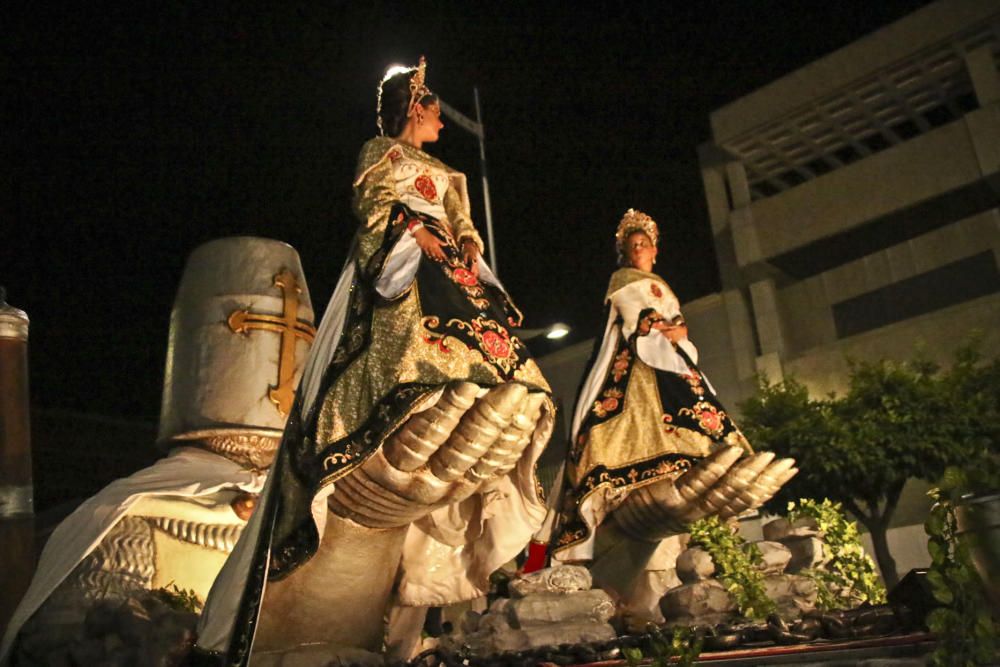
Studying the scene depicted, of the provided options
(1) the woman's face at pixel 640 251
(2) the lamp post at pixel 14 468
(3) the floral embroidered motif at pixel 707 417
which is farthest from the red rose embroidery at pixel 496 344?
(1) the woman's face at pixel 640 251

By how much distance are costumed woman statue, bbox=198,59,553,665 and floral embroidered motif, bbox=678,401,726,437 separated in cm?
246

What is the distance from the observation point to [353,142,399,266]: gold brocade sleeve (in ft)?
13.9

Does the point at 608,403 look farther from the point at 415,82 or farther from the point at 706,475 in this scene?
the point at 415,82

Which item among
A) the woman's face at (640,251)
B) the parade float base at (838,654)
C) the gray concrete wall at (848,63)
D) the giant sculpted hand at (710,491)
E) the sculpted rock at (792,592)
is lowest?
the parade float base at (838,654)

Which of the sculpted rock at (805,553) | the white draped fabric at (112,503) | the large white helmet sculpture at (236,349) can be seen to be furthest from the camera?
the sculpted rock at (805,553)

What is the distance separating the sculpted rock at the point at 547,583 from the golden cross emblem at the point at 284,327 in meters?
1.61

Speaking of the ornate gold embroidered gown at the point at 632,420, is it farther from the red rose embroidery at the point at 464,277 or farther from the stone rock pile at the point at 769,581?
the red rose embroidery at the point at 464,277

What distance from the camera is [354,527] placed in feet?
12.8

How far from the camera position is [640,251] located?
7781 mm

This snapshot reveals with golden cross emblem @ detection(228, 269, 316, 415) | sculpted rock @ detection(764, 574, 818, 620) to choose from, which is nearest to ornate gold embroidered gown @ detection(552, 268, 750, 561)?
sculpted rock @ detection(764, 574, 818, 620)

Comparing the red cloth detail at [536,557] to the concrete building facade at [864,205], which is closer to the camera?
the red cloth detail at [536,557]

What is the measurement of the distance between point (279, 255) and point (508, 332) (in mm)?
2254

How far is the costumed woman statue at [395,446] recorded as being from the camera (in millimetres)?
3541

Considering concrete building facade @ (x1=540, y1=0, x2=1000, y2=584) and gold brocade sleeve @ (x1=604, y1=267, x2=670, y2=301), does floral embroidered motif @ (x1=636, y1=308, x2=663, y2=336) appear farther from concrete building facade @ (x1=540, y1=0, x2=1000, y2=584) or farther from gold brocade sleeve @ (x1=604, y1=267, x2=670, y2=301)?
concrete building facade @ (x1=540, y1=0, x2=1000, y2=584)
